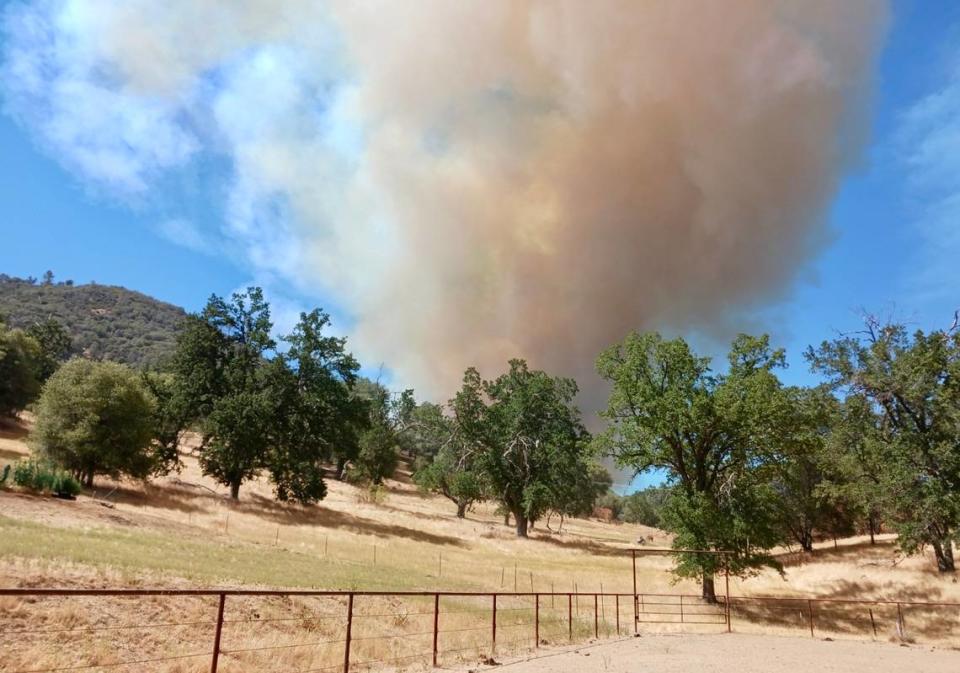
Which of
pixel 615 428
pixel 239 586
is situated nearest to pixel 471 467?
pixel 615 428

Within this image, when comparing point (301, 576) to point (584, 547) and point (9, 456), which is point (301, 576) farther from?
point (9, 456)

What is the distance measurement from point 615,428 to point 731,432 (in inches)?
261

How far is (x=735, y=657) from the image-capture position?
65.5ft

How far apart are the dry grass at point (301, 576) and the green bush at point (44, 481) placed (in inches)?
52.7

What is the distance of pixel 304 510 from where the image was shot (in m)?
53.3

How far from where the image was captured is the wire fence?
12102 millimetres

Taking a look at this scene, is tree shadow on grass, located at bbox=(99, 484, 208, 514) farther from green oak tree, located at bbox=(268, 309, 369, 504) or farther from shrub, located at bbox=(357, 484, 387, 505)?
A: shrub, located at bbox=(357, 484, 387, 505)

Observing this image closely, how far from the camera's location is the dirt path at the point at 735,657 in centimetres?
1641

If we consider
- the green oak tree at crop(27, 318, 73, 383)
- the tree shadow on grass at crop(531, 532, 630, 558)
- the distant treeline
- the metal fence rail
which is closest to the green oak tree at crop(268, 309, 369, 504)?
the distant treeline

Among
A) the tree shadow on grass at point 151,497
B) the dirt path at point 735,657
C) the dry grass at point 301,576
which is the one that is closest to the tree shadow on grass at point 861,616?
the dry grass at point 301,576

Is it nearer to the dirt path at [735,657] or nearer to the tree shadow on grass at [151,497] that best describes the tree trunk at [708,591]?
the dirt path at [735,657]

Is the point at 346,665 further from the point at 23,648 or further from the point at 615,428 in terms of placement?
the point at 615,428

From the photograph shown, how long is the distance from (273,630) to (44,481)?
28.0 meters

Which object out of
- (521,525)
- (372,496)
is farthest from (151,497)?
(521,525)
